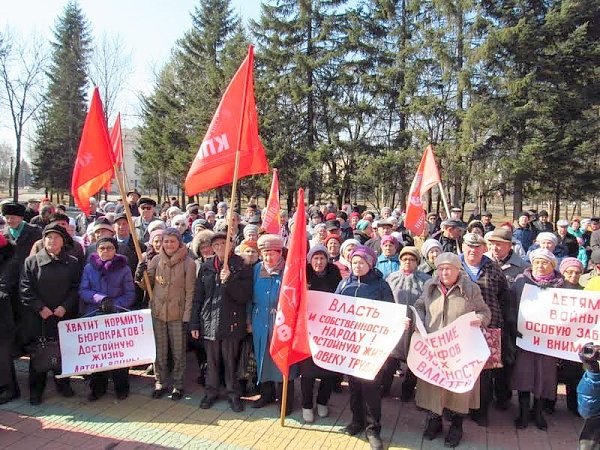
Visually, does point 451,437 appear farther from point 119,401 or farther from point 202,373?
point 119,401

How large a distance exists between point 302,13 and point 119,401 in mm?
27993

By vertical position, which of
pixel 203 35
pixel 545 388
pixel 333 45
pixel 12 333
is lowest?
pixel 545 388

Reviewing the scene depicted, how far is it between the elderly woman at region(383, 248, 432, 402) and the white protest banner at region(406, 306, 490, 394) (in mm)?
475

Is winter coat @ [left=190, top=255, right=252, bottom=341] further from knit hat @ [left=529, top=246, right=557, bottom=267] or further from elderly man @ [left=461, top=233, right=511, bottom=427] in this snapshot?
knit hat @ [left=529, top=246, right=557, bottom=267]

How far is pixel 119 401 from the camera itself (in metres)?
5.38

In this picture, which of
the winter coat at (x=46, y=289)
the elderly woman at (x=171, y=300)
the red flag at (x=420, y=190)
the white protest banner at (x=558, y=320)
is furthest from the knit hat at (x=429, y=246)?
the winter coat at (x=46, y=289)

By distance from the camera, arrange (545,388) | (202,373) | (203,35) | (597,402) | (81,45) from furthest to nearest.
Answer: (81,45), (203,35), (202,373), (545,388), (597,402)

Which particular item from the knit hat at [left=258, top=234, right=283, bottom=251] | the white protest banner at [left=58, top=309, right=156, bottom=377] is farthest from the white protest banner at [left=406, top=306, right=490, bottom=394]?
the white protest banner at [left=58, top=309, right=156, bottom=377]

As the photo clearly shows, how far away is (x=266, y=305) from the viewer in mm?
5148

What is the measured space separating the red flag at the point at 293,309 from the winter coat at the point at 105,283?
1.85 meters

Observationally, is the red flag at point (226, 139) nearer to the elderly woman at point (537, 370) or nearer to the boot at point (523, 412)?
the elderly woman at point (537, 370)

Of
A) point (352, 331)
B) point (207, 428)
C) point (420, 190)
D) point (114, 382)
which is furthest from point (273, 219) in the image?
point (207, 428)

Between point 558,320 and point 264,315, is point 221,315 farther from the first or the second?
point 558,320

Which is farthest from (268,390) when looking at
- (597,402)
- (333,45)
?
(333,45)
